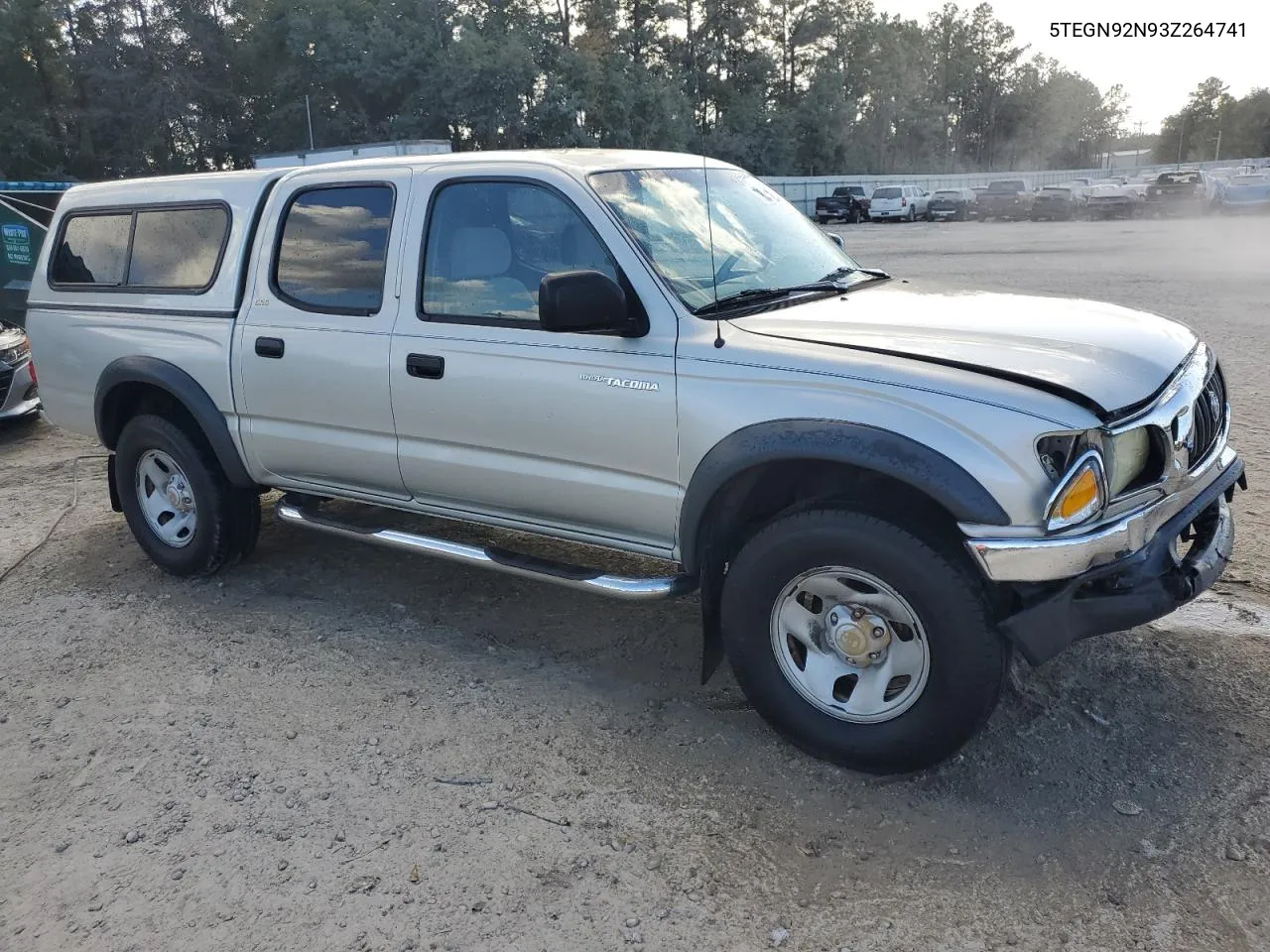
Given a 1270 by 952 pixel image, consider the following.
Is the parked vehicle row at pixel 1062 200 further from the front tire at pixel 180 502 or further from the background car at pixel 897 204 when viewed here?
the front tire at pixel 180 502

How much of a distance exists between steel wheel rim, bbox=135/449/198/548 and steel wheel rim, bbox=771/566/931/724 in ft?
10.9

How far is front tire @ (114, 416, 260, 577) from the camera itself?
201 inches

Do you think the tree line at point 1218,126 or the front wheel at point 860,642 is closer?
the front wheel at point 860,642

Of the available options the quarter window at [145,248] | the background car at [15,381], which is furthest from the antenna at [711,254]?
the background car at [15,381]

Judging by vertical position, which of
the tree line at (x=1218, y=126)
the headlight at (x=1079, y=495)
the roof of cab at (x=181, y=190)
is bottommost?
the headlight at (x=1079, y=495)

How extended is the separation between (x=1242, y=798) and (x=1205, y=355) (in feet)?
4.95

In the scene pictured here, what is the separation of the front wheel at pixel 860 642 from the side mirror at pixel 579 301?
0.89m

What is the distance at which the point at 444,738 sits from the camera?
372 centimetres

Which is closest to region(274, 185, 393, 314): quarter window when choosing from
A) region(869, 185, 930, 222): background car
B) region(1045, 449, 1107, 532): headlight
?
region(1045, 449, 1107, 532): headlight

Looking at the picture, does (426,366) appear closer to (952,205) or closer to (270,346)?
(270,346)

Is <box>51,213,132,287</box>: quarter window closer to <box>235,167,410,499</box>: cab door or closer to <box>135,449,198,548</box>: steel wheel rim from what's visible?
<box>135,449,198,548</box>: steel wheel rim

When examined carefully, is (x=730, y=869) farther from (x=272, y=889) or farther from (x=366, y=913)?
(x=272, y=889)

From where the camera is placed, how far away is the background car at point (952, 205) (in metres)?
40.0

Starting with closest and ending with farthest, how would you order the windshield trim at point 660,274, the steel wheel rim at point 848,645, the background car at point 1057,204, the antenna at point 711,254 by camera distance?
the steel wheel rim at point 848,645
the antenna at point 711,254
the windshield trim at point 660,274
the background car at point 1057,204
